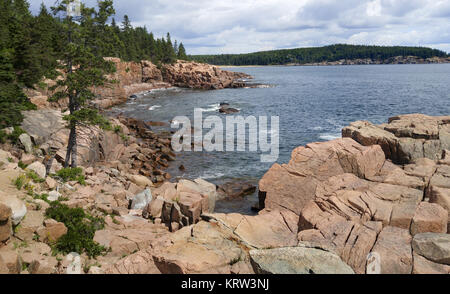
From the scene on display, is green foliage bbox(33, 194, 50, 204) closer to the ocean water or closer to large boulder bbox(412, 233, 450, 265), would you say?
the ocean water

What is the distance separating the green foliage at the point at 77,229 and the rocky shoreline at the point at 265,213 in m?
0.29

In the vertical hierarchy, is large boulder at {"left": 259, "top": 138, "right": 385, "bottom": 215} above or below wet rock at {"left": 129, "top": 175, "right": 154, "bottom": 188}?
Result: above

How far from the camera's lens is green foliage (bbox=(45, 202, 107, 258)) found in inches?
515

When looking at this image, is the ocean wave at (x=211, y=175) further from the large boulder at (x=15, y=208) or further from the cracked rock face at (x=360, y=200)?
the large boulder at (x=15, y=208)

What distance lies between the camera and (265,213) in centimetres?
1820

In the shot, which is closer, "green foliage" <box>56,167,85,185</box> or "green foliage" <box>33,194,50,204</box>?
"green foliage" <box>33,194,50,204</box>

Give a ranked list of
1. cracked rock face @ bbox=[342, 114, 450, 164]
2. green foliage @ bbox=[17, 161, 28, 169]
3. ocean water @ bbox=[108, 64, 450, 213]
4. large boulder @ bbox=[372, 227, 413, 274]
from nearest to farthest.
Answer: large boulder @ bbox=[372, 227, 413, 274] < green foliage @ bbox=[17, 161, 28, 169] < cracked rock face @ bbox=[342, 114, 450, 164] < ocean water @ bbox=[108, 64, 450, 213]

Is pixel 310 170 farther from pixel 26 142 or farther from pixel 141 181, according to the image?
pixel 26 142

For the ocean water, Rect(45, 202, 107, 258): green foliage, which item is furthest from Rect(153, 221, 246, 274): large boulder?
the ocean water
